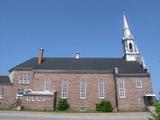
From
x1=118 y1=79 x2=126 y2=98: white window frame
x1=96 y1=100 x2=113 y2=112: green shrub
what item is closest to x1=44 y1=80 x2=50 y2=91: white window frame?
x1=96 y1=100 x2=113 y2=112: green shrub

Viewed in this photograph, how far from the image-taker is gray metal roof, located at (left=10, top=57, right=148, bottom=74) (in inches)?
1861

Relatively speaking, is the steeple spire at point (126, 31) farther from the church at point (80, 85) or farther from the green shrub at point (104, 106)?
the green shrub at point (104, 106)

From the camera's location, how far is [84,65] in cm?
4950

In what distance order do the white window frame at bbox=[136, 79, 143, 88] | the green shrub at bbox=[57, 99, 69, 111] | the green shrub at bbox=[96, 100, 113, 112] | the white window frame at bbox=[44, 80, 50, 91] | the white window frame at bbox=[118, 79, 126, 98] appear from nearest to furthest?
1. the green shrub at bbox=[96, 100, 113, 112]
2. the green shrub at bbox=[57, 99, 69, 111]
3. the white window frame at bbox=[118, 79, 126, 98]
4. the white window frame at bbox=[136, 79, 143, 88]
5. the white window frame at bbox=[44, 80, 50, 91]

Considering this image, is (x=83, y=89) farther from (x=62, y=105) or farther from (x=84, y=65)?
(x=84, y=65)

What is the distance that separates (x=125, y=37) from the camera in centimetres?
5794

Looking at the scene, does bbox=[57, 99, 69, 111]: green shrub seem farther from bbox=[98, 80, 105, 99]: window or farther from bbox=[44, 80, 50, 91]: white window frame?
bbox=[98, 80, 105, 99]: window

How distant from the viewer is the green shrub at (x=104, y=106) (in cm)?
4125

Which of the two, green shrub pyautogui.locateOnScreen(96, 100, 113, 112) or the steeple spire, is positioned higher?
the steeple spire

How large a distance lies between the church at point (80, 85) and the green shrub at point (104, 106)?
71.6 inches

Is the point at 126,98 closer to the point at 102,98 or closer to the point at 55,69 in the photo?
the point at 102,98

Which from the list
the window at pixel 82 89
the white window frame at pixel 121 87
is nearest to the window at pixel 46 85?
the window at pixel 82 89

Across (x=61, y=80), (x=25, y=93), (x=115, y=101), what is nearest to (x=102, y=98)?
(x=115, y=101)

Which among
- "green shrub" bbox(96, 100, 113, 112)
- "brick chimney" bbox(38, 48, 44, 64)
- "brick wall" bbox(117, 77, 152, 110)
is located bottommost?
"green shrub" bbox(96, 100, 113, 112)
